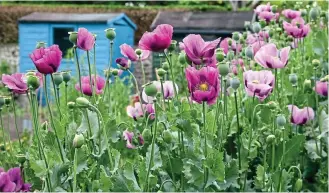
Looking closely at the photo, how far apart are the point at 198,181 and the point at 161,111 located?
12.3 inches

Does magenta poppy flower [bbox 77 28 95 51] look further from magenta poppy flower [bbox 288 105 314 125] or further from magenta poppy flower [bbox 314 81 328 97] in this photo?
magenta poppy flower [bbox 314 81 328 97]

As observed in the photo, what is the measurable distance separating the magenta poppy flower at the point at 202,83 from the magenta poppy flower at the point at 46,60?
0.76 ft

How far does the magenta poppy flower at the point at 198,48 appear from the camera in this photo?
4.15 feet

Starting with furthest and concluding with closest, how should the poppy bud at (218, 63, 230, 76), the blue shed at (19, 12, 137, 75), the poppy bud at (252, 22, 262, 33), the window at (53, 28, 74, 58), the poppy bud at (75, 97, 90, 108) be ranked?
1. the window at (53, 28, 74, 58)
2. the blue shed at (19, 12, 137, 75)
3. the poppy bud at (252, 22, 262, 33)
4. the poppy bud at (218, 63, 230, 76)
5. the poppy bud at (75, 97, 90, 108)

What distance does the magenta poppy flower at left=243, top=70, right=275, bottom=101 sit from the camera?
140 centimetres

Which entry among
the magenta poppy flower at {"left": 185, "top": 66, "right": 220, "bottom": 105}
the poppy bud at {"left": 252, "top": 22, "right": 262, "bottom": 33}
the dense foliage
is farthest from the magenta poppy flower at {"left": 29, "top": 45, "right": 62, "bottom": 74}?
the poppy bud at {"left": 252, "top": 22, "right": 262, "bottom": 33}

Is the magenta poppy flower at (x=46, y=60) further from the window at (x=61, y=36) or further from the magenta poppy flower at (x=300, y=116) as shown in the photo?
the window at (x=61, y=36)

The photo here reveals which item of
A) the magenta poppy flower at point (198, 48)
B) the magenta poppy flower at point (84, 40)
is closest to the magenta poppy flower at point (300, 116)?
the magenta poppy flower at point (198, 48)

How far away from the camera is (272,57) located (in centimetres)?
141

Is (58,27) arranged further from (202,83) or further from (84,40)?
(202,83)

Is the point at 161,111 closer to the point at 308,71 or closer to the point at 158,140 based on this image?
the point at 158,140

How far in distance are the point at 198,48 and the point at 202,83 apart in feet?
0.32

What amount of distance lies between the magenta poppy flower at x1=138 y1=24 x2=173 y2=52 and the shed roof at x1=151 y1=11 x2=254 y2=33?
864 centimetres

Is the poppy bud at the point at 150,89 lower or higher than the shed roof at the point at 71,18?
higher
